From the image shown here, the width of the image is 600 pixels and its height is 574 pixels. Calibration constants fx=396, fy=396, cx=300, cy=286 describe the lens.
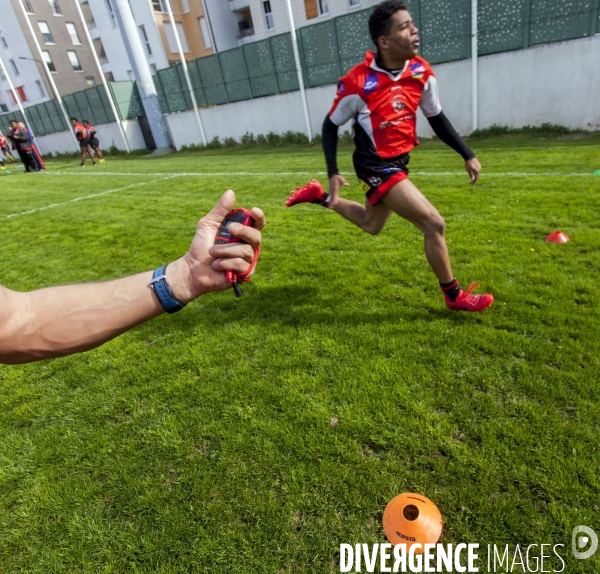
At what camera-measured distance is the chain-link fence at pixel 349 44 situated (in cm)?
1076

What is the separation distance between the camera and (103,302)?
5.29ft

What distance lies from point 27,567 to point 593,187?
7657 mm

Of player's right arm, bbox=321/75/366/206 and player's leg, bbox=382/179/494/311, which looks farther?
player's right arm, bbox=321/75/366/206

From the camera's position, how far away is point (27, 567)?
6.41 ft

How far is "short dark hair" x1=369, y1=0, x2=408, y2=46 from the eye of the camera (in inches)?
122

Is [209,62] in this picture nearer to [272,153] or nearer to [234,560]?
[272,153]

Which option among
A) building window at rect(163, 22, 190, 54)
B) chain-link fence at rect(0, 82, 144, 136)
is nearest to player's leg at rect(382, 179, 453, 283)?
chain-link fence at rect(0, 82, 144, 136)

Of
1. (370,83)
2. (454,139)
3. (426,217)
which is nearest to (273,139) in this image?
(454,139)

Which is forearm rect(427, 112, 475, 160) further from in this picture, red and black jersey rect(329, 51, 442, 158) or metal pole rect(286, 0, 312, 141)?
metal pole rect(286, 0, 312, 141)

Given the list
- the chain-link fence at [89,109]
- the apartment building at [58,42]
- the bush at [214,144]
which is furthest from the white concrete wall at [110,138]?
the apartment building at [58,42]

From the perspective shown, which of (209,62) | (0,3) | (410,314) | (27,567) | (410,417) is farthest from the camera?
(0,3)

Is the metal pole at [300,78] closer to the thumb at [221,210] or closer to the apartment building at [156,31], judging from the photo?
the thumb at [221,210]

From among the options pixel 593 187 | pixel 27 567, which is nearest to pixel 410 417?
pixel 27 567

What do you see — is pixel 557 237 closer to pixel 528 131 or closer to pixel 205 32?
pixel 528 131
